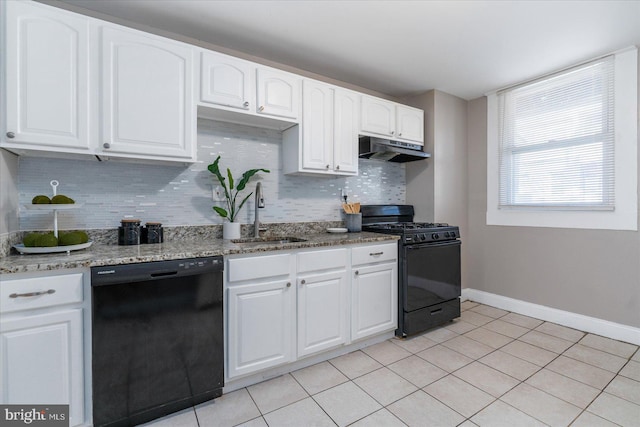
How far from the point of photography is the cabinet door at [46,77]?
4.85ft

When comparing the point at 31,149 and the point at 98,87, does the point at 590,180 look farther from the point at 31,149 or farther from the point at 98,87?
the point at 31,149

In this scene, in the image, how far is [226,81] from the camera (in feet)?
6.76

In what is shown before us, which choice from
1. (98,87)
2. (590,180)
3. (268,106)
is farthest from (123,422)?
(590,180)

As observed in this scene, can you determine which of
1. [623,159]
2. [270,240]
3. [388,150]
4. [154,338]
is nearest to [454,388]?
[270,240]

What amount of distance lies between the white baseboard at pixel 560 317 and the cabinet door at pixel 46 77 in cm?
403

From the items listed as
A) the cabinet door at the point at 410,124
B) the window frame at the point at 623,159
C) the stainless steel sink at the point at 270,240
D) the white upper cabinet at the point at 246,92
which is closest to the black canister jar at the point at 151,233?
the stainless steel sink at the point at 270,240

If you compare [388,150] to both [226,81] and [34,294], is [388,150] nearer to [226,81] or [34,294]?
[226,81]

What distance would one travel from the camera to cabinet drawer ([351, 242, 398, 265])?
7.61ft

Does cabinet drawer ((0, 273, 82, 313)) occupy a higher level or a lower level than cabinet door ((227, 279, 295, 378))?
higher

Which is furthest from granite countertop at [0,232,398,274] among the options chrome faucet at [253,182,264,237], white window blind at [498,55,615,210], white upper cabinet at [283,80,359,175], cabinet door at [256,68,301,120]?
white window blind at [498,55,615,210]

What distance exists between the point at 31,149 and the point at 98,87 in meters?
0.48

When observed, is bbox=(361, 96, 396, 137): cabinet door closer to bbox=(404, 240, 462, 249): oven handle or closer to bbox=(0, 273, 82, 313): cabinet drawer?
bbox=(404, 240, 462, 249): oven handle

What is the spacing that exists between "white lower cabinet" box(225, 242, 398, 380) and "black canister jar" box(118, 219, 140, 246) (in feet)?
2.32

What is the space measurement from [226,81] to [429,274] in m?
2.32
